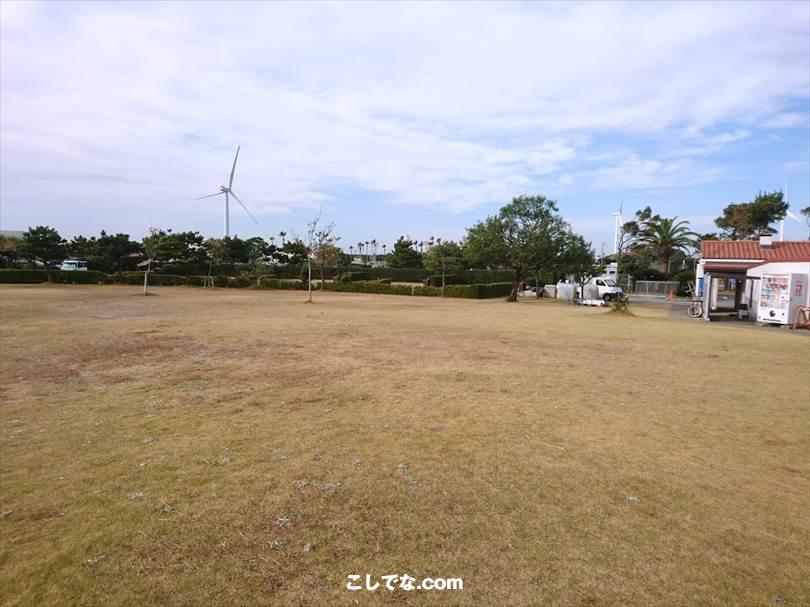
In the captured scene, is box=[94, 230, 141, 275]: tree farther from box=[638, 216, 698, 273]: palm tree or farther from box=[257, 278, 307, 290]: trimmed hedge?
box=[638, 216, 698, 273]: palm tree

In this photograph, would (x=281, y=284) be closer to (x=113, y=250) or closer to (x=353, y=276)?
(x=353, y=276)

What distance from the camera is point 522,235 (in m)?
28.4

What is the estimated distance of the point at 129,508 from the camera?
3123 mm

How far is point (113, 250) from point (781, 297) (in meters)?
51.1

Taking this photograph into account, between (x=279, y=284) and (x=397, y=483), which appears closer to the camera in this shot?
(x=397, y=483)

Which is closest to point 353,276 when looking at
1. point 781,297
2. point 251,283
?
point 251,283

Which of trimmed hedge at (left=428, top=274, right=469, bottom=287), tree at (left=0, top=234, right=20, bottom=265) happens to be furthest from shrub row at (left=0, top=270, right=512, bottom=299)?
tree at (left=0, top=234, right=20, bottom=265)

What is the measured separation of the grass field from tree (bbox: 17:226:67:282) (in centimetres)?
4392

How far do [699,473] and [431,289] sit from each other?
29807 mm

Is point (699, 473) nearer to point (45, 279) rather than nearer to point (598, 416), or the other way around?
→ point (598, 416)

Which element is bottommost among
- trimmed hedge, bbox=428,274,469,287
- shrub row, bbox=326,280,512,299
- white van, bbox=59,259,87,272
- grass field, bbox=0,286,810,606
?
grass field, bbox=0,286,810,606

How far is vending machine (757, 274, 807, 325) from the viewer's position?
17.3m

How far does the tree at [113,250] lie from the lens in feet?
152

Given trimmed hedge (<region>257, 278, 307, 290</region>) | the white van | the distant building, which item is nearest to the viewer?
the distant building
